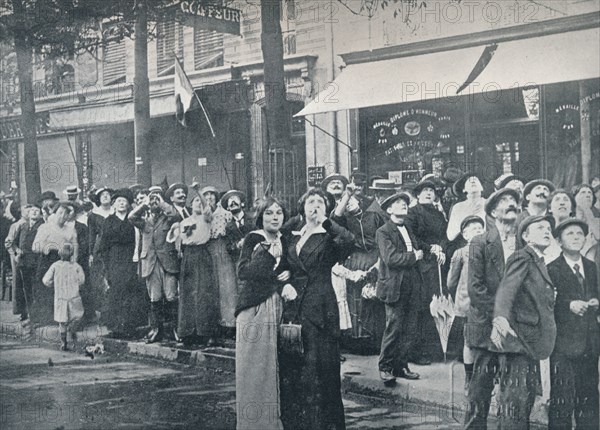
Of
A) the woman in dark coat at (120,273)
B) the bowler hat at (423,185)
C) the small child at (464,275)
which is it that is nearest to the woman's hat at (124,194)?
the woman in dark coat at (120,273)

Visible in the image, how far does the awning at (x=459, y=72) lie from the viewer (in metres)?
3.94

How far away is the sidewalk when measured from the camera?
4293mm

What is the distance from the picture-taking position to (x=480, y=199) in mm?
4234

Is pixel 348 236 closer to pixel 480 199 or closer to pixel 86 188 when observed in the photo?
pixel 480 199

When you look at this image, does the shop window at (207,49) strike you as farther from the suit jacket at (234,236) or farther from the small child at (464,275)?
the small child at (464,275)

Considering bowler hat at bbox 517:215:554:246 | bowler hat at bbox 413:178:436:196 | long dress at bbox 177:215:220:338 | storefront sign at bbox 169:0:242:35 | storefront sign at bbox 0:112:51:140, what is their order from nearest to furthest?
bowler hat at bbox 517:215:554:246 → bowler hat at bbox 413:178:436:196 → storefront sign at bbox 169:0:242:35 → long dress at bbox 177:215:220:338 → storefront sign at bbox 0:112:51:140

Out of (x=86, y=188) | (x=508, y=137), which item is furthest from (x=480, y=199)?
(x=86, y=188)

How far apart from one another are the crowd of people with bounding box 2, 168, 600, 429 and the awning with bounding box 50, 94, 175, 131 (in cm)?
51

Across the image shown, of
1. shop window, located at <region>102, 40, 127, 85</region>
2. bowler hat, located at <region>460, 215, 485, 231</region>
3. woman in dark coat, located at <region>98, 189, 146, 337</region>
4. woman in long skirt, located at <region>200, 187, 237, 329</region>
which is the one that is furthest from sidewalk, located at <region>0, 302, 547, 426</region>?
shop window, located at <region>102, 40, 127, 85</region>

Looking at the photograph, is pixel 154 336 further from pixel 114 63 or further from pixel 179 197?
pixel 114 63

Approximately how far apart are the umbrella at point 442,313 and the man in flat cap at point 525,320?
1.49 ft

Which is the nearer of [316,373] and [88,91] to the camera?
[316,373]

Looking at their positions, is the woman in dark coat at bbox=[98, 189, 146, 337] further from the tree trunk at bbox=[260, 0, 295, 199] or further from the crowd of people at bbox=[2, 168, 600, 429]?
the tree trunk at bbox=[260, 0, 295, 199]

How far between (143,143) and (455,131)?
219 centimetres
